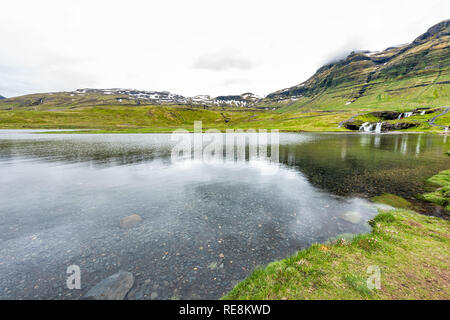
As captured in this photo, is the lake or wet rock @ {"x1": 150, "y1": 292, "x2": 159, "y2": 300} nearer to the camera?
wet rock @ {"x1": 150, "y1": 292, "x2": 159, "y2": 300}

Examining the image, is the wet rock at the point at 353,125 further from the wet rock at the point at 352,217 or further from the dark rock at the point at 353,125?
the wet rock at the point at 352,217

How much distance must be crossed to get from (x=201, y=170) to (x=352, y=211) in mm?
23117

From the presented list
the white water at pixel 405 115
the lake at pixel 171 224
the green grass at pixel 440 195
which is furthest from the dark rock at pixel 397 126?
the green grass at pixel 440 195

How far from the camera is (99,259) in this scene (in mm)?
10711

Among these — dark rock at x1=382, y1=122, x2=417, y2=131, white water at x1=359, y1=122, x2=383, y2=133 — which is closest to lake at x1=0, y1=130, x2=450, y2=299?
white water at x1=359, y1=122, x2=383, y2=133

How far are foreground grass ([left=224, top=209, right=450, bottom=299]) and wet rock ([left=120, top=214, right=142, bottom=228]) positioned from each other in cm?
997

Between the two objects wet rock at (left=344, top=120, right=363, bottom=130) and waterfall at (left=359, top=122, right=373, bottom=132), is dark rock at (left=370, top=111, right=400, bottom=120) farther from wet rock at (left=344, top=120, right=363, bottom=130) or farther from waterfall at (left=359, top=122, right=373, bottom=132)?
wet rock at (left=344, top=120, right=363, bottom=130)

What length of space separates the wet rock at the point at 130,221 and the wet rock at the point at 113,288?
→ 541 cm


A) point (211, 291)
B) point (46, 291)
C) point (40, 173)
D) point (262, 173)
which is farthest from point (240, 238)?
point (40, 173)

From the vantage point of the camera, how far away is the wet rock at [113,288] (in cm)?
823

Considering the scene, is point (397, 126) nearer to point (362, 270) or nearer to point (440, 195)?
point (440, 195)

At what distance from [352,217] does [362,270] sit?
741cm

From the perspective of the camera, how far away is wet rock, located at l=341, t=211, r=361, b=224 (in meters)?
14.7

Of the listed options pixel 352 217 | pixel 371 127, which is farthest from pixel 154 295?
pixel 371 127
